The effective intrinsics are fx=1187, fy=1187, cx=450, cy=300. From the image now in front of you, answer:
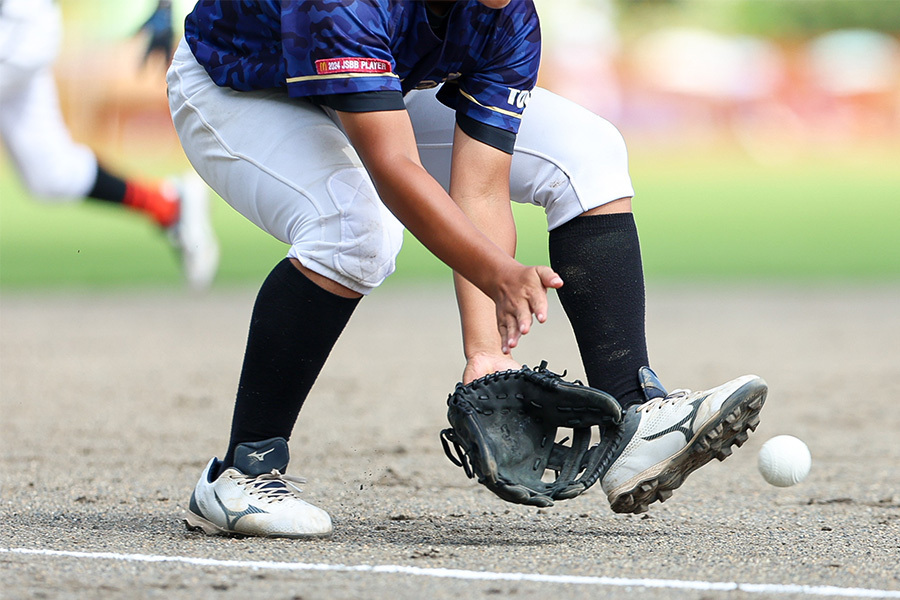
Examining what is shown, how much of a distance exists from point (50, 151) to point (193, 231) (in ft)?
3.58

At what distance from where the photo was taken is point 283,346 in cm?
222

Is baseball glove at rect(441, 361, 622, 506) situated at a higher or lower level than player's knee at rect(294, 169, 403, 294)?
lower

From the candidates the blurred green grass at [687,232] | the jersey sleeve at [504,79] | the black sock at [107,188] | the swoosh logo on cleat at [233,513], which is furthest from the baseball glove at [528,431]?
the blurred green grass at [687,232]

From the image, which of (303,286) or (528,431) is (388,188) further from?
(528,431)

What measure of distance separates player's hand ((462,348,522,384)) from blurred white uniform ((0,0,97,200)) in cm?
422

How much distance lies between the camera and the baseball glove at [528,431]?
2.14 metres

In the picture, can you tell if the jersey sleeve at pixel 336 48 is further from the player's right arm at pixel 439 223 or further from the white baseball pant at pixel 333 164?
the white baseball pant at pixel 333 164

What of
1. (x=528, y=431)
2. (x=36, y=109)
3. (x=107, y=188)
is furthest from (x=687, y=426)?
(x=107, y=188)

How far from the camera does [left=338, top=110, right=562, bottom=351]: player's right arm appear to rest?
6.17ft

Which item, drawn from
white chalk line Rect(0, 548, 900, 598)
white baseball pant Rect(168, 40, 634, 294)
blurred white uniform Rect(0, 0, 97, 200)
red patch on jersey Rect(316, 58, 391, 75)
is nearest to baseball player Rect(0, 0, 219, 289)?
blurred white uniform Rect(0, 0, 97, 200)

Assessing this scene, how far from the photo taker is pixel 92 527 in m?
2.37

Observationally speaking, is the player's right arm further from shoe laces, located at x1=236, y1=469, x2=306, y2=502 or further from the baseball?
the baseball

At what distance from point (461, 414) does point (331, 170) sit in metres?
0.51

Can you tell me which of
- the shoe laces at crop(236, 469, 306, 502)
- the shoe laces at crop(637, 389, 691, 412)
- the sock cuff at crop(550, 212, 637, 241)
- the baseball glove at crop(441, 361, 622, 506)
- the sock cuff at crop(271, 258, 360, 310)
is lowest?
the shoe laces at crop(236, 469, 306, 502)
